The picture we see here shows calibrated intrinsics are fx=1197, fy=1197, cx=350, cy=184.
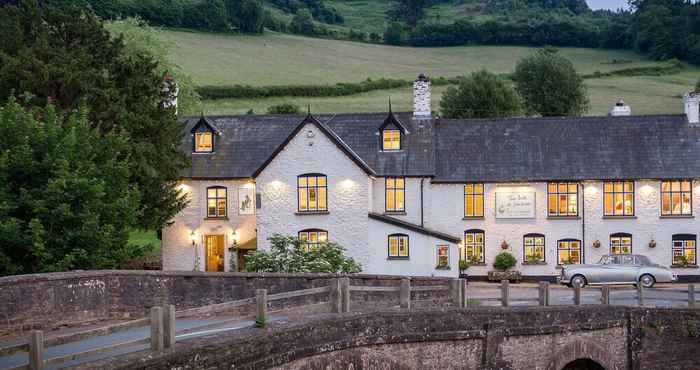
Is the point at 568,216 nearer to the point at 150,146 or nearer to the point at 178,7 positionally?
the point at 150,146

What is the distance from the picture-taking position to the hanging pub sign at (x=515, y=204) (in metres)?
52.6

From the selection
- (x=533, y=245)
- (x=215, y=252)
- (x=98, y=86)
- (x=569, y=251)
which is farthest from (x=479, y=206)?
(x=98, y=86)

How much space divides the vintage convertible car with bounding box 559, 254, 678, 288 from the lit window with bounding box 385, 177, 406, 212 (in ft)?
29.8

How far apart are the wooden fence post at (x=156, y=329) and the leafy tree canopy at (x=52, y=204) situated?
51.5 feet

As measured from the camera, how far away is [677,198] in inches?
2048

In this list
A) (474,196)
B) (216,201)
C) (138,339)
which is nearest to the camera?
(138,339)

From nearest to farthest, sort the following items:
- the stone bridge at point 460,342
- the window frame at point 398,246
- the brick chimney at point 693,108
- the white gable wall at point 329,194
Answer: the stone bridge at point 460,342, the white gable wall at point 329,194, the window frame at point 398,246, the brick chimney at point 693,108

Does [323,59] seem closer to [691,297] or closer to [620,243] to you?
[620,243]

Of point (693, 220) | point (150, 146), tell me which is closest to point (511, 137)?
point (693, 220)

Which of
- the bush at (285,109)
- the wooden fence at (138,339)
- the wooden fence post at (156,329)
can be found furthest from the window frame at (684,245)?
the bush at (285,109)

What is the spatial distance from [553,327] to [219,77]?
77.5 m

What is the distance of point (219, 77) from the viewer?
106 m

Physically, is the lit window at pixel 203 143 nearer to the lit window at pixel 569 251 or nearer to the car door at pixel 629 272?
the lit window at pixel 569 251

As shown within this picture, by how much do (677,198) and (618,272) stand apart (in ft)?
26.0
